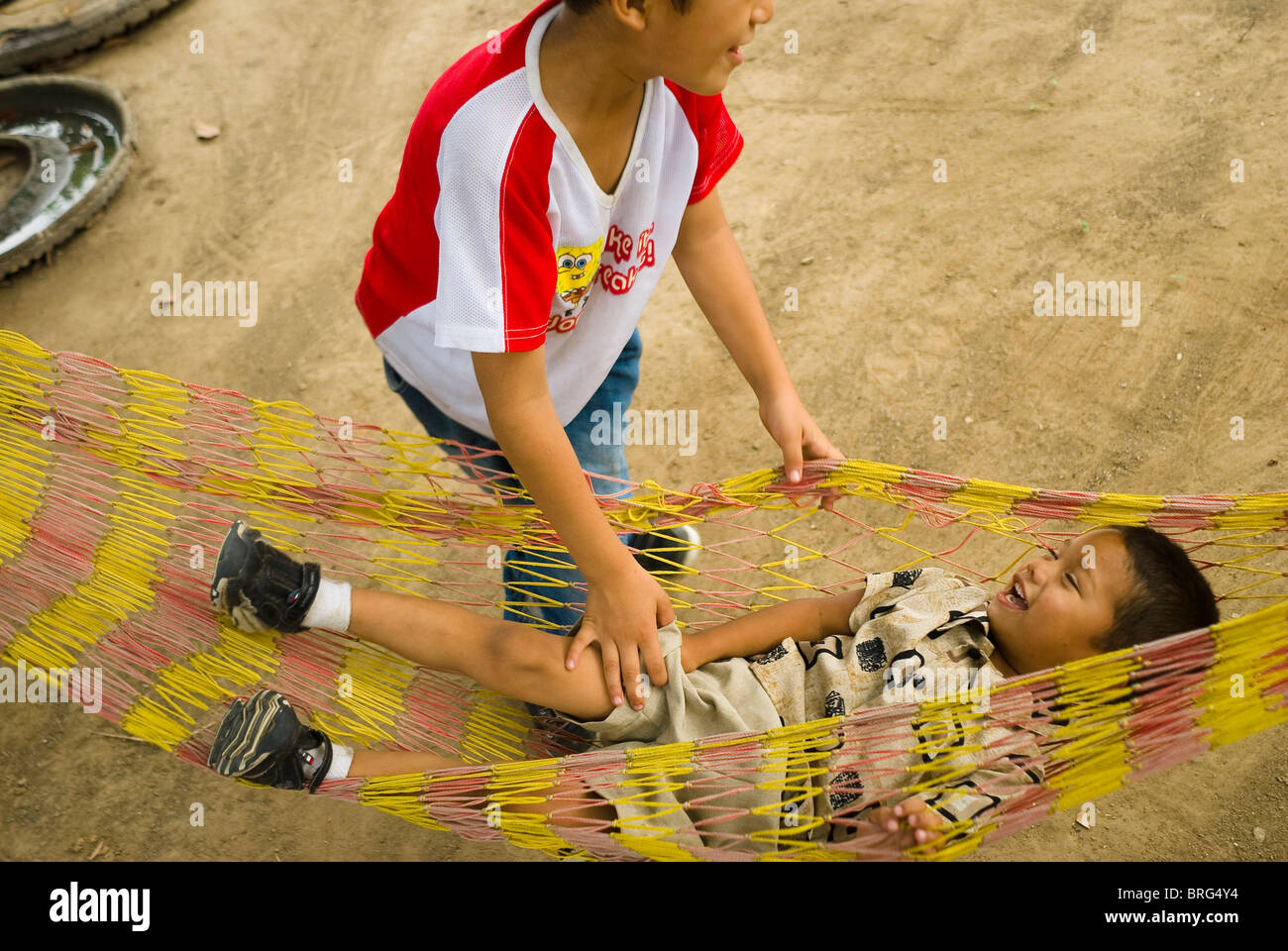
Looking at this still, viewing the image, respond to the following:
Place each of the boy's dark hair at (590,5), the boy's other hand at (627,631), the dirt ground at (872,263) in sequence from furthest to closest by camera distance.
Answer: the dirt ground at (872,263) → the boy's other hand at (627,631) → the boy's dark hair at (590,5)

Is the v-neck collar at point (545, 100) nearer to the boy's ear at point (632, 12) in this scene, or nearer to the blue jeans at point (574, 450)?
the boy's ear at point (632, 12)

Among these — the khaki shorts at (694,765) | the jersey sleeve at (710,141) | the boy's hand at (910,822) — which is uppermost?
the jersey sleeve at (710,141)

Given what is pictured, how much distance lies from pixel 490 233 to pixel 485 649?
712mm

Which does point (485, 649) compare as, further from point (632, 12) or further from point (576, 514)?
point (632, 12)

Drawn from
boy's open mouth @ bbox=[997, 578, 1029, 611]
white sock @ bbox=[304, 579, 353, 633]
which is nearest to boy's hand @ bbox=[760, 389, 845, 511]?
boy's open mouth @ bbox=[997, 578, 1029, 611]

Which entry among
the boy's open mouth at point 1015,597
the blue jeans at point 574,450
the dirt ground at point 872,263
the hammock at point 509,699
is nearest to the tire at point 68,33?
the dirt ground at point 872,263

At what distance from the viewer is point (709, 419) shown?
98.4 inches

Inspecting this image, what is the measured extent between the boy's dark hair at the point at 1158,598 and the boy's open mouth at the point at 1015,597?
4.6 inches

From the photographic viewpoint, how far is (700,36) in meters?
1.04

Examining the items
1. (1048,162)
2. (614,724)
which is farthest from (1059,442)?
(614,724)

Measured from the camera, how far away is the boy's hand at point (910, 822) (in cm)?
131

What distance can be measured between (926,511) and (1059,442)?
0.77 m

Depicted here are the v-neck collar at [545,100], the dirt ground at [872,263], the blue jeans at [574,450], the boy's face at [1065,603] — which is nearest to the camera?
the v-neck collar at [545,100]

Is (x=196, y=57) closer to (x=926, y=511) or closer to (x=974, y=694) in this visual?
(x=926, y=511)
